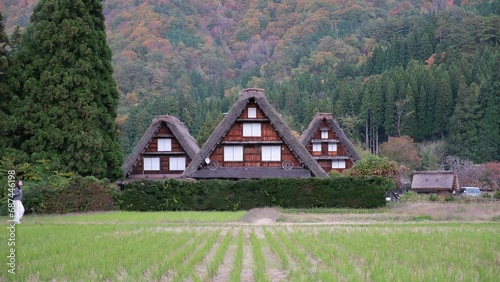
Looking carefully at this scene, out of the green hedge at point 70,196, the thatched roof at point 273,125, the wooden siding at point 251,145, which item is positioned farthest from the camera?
the wooden siding at point 251,145

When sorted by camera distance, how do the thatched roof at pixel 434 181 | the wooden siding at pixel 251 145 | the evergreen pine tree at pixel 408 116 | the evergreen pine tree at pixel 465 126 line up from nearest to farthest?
the wooden siding at pixel 251 145
the thatched roof at pixel 434 181
the evergreen pine tree at pixel 465 126
the evergreen pine tree at pixel 408 116

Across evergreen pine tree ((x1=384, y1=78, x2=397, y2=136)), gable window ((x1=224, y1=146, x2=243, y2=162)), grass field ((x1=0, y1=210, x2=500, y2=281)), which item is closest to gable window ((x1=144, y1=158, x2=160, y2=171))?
gable window ((x1=224, y1=146, x2=243, y2=162))

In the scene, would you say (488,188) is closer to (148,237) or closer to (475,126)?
(475,126)

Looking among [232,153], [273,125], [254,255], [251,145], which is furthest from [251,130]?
[254,255]

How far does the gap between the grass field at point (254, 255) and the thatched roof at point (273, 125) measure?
18.8 meters

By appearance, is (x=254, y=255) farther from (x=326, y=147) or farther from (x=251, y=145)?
(x=326, y=147)

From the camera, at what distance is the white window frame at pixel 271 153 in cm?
A: 3837

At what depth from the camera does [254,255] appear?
13.0 m

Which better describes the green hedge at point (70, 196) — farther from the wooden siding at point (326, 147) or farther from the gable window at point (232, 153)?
the wooden siding at point (326, 147)

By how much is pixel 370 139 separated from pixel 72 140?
58884 millimetres

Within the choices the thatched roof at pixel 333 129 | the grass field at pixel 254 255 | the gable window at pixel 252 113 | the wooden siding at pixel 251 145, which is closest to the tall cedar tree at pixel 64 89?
the wooden siding at pixel 251 145

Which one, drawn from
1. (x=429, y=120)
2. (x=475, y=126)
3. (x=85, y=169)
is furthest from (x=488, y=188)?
(x=85, y=169)

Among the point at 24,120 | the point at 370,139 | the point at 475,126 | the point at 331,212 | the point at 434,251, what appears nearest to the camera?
the point at 434,251

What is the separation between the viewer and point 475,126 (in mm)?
73188
